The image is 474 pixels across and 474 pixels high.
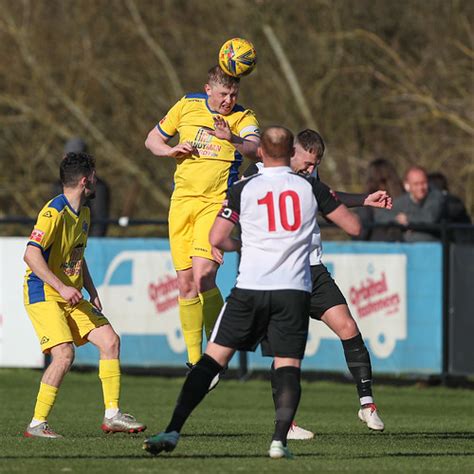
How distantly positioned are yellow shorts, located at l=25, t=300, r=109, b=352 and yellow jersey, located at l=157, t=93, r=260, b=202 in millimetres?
1208

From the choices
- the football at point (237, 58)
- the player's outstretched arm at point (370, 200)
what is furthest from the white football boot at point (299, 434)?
the football at point (237, 58)

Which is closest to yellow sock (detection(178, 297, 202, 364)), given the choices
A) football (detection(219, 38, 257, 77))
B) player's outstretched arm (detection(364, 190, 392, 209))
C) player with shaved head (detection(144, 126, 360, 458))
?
football (detection(219, 38, 257, 77))

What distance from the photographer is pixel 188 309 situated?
1163 centimetres

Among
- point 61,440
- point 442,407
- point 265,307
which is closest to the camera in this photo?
point 265,307

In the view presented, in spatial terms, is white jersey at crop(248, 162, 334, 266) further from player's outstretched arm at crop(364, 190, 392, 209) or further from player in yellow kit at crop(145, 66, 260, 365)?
player's outstretched arm at crop(364, 190, 392, 209)

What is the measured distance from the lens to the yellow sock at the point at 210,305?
1141cm

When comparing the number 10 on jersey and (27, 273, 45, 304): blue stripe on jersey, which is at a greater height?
the number 10 on jersey

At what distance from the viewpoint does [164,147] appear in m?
11.1

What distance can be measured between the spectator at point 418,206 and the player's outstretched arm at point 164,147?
558 cm

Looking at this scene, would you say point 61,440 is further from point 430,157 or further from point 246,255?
point 430,157

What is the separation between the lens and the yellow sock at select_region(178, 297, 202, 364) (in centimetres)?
1160

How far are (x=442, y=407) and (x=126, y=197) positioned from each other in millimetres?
12080

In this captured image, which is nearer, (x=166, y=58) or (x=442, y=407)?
(x=442, y=407)

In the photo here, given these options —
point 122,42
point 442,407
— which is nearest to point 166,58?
point 122,42
